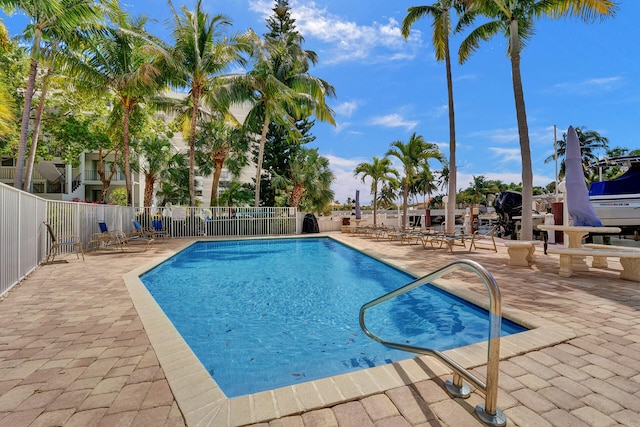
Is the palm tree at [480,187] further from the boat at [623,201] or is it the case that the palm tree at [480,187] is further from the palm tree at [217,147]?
the palm tree at [217,147]

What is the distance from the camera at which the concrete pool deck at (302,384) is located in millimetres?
1862

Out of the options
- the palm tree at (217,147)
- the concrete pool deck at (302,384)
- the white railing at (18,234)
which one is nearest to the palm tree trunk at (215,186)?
the palm tree at (217,147)

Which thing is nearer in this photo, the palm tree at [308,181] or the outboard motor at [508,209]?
the outboard motor at [508,209]

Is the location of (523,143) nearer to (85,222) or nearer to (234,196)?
(85,222)

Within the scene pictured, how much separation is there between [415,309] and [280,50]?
1593 cm

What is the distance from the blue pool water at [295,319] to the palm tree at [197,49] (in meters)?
10.2

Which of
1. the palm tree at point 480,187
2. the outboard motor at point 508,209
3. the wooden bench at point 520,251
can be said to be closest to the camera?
the wooden bench at point 520,251

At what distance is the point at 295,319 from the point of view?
15.2 feet

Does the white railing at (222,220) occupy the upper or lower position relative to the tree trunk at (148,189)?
lower

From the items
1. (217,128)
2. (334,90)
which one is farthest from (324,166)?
(217,128)

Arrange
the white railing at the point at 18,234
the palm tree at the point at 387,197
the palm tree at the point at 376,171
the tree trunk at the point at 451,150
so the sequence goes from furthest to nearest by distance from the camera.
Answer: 1. the palm tree at the point at 387,197
2. the palm tree at the point at 376,171
3. the tree trunk at the point at 451,150
4. the white railing at the point at 18,234

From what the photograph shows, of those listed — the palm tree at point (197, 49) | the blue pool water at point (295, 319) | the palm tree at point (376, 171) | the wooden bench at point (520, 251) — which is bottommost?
the blue pool water at point (295, 319)

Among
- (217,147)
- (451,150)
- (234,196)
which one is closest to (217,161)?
(217,147)

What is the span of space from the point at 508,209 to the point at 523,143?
7668 millimetres
